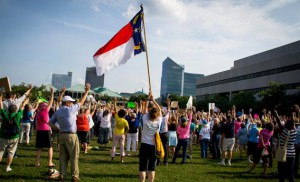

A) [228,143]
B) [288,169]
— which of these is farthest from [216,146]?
[288,169]

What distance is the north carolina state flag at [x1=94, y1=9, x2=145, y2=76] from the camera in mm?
10020

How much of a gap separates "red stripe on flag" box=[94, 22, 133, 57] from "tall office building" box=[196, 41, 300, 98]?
41.1m

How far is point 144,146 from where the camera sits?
685cm

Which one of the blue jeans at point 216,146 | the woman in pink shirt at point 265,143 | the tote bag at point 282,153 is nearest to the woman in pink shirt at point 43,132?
the tote bag at point 282,153

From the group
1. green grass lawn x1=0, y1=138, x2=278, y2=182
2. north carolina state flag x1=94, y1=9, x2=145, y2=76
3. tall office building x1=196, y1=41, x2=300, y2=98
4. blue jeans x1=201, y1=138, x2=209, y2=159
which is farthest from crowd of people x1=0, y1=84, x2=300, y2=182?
tall office building x1=196, y1=41, x2=300, y2=98

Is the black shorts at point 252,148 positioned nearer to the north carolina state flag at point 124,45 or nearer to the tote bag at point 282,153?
the tote bag at point 282,153

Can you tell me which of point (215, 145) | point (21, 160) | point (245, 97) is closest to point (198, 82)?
point (245, 97)

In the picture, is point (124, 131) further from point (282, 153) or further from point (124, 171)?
point (282, 153)

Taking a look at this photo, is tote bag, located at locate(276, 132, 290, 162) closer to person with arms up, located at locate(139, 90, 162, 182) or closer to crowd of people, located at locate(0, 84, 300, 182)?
crowd of people, located at locate(0, 84, 300, 182)

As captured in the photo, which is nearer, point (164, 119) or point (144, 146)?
point (144, 146)

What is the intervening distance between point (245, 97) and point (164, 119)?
46.1m

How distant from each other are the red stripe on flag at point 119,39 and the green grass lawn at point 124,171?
4.34m

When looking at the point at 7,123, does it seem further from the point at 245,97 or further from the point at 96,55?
the point at 245,97

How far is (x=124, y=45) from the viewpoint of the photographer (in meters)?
10.2
